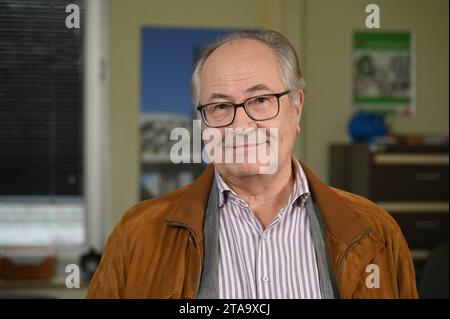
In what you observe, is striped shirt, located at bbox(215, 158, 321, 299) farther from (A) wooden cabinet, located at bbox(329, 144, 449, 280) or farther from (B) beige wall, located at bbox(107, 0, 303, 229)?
(A) wooden cabinet, located at bbox(329, 144, 449, 280)

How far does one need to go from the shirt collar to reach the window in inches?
8.5

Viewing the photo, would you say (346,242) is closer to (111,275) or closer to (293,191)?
(293,191)

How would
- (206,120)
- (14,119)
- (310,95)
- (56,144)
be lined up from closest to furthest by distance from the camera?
(206,120)
(310,95)
(14,119)
(56,144)

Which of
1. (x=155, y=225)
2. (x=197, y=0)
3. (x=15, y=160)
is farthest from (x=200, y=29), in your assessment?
(x=15, y=160)

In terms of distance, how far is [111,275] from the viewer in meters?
0.57

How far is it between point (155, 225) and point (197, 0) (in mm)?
309

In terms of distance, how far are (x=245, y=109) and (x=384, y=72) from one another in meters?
0.23

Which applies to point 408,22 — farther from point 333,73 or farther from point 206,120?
point 206,120

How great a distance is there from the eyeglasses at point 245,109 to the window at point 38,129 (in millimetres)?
237

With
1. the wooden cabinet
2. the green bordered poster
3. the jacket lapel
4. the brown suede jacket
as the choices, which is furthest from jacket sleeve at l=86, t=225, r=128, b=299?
the wooden cabinet

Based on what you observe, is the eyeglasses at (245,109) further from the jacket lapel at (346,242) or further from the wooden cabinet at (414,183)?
the wooden cabinet at (414,183)

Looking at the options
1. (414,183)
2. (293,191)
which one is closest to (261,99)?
(293,191)

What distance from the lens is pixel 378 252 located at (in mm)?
576

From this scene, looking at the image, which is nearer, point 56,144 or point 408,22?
point 408,22
